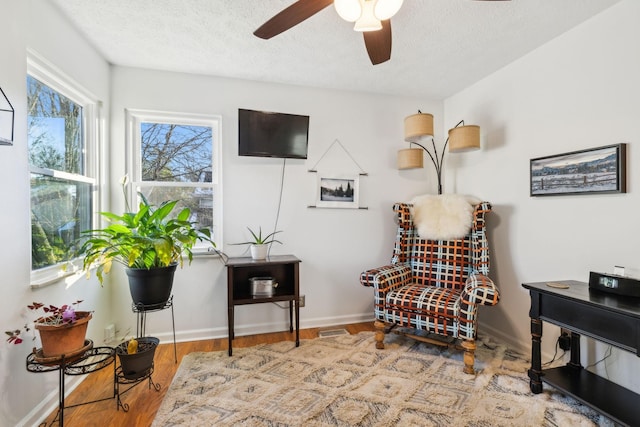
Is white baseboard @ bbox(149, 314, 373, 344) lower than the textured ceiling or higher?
lower

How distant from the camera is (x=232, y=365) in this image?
225cm

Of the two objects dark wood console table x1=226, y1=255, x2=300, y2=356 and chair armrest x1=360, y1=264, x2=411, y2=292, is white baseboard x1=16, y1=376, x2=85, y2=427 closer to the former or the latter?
dark wood console table x1=226, y1=255, x2=300, y2=356

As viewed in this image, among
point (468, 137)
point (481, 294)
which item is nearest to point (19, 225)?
point (481, 294)

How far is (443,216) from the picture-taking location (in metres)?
2.73

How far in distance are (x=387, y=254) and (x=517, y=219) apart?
122cm

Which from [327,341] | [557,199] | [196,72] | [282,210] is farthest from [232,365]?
[557,199]

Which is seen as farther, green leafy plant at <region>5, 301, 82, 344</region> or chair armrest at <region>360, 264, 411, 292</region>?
chair armrest at <region>360, 264, 411, 292</region>

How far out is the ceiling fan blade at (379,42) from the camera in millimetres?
1517

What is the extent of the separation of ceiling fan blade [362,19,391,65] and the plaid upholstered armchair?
148cm

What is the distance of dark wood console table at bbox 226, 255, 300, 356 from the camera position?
244 cm

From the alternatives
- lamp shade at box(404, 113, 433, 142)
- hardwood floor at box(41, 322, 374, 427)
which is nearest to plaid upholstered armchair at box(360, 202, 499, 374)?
lamp shade at box(404, 113, 433, 142)

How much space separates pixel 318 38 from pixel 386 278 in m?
1.87

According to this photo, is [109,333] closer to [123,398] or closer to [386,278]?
[123,398]

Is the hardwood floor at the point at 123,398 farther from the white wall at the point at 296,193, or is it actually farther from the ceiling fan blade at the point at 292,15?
the ceiling fan blade at the point at 292,15
